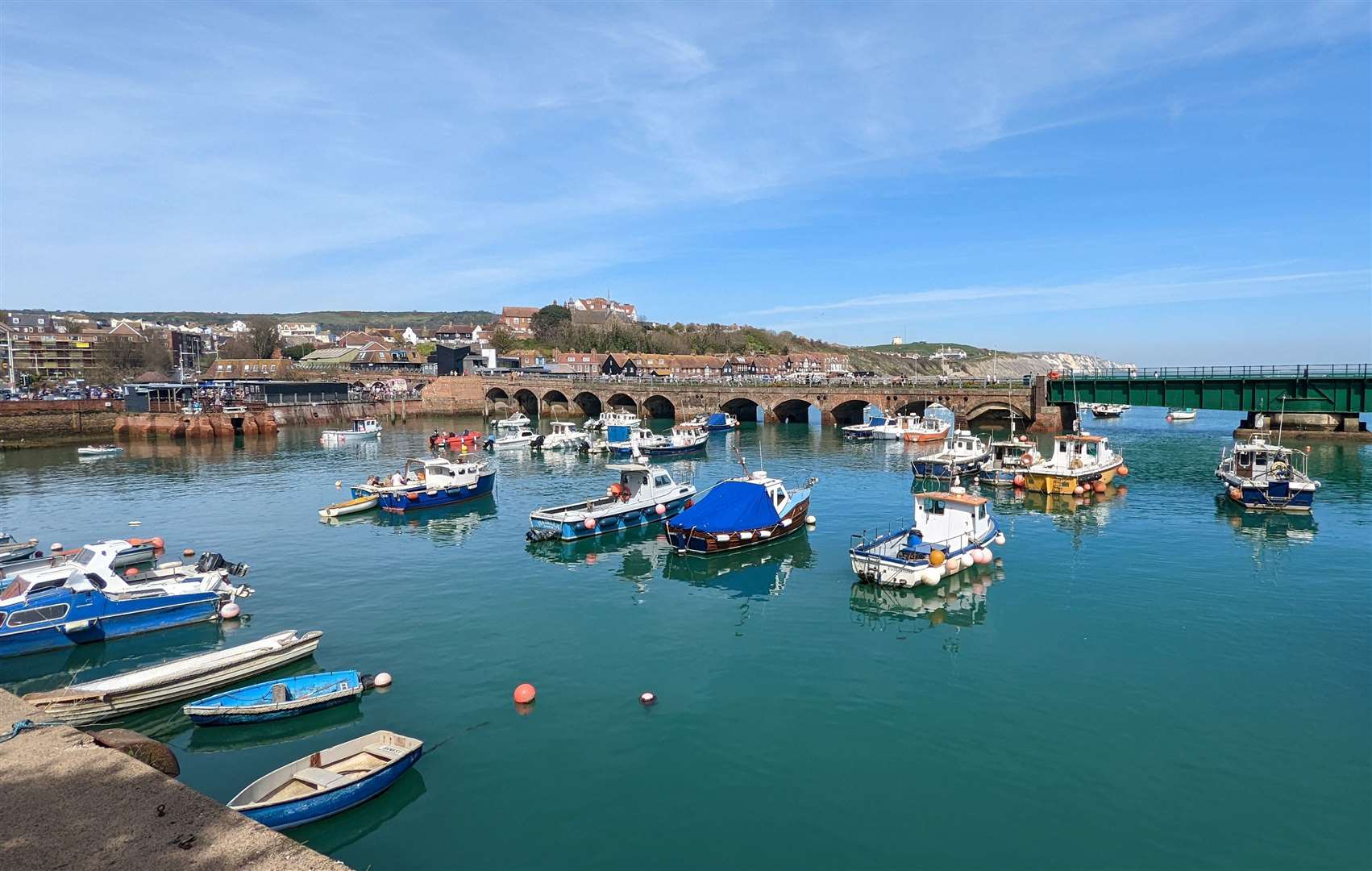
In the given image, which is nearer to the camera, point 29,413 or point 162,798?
point 162,798

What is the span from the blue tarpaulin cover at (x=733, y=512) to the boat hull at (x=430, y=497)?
2059 centimetres

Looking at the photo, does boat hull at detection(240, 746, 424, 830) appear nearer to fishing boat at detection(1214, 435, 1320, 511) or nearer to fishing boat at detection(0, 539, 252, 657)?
fishing boat at detection(0, 539, 252, 657)

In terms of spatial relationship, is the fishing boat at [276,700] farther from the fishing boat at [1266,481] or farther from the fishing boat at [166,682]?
the fishing boat at [1266,481]

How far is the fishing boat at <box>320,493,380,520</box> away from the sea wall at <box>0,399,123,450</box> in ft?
200

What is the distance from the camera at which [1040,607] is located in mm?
29375

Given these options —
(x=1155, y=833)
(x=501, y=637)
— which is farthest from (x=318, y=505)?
(x=1155, y=833)

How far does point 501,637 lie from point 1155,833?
19.9m

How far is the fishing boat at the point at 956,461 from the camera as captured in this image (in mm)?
61103

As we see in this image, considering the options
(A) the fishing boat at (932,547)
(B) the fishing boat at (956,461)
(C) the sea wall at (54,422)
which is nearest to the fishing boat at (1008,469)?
(B) the fishing boat at (956,461)

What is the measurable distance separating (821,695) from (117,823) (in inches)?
660

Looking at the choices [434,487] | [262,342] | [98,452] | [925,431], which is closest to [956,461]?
[925,431]

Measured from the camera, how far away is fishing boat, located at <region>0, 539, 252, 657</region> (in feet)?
83.4

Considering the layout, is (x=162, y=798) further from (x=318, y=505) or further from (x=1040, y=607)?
(x=318, y=505)

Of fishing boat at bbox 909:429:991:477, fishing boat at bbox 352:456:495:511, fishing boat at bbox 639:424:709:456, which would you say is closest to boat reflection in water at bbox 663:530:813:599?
fishing boat at bbox 352:456:495:511
